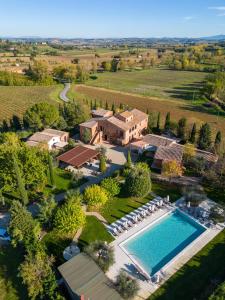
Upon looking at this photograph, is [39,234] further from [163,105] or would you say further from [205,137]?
[163,105]

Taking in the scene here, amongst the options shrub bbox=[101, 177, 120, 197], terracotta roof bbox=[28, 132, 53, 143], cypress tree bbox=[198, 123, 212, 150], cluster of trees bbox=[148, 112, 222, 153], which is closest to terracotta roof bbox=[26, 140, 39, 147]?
terracotta roof bbox=[28, 132, 53, 143]

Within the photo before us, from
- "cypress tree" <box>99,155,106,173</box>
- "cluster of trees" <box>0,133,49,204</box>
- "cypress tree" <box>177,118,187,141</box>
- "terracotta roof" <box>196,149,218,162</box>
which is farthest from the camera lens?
"cypress tree" <box>177,118,187,141</box>

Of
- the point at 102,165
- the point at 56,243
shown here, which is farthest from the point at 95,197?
the point at 102,165

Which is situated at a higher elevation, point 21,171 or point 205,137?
point 21,171

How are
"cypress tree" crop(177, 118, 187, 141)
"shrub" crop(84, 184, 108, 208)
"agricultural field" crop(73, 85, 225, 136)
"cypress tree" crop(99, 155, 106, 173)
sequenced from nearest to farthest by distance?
"shrub" crop(84, 184, 108, 208) → "cypress tree" crop(99, 155, 106, 173) → "cypress tree" crop(177, 118, 187, 141) → "agricultural field" crop(73, 85, 225, 136)

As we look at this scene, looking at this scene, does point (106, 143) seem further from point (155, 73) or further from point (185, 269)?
point (155, 73)

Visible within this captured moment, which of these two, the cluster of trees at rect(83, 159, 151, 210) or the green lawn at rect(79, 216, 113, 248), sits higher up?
the cluster of trees at rect(83, 159, 151, 210)

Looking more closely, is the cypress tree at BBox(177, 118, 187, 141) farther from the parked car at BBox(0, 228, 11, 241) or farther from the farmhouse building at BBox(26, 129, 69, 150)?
the parked car at BBox(0, 228, 11, 241)

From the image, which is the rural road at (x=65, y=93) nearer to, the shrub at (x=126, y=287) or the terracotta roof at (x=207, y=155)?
the terracotta roof at (x=207, y=155)
